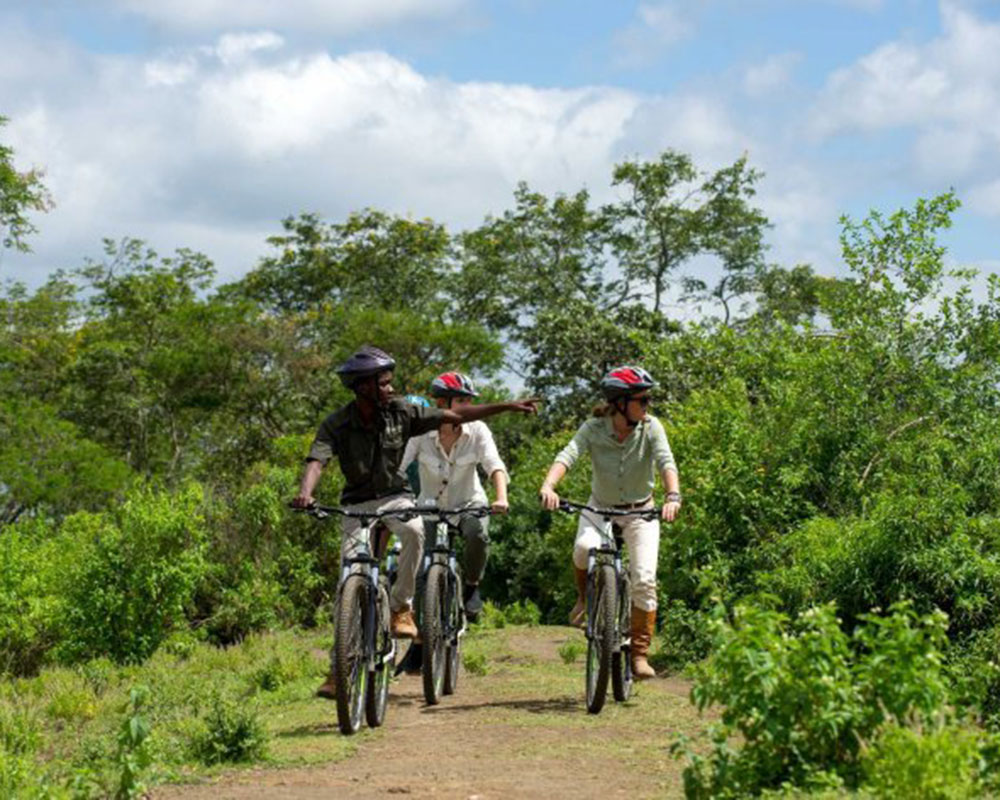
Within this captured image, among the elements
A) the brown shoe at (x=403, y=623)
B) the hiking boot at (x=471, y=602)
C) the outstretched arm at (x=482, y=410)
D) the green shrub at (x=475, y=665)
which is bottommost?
the green shrub at (x=475, y=665)

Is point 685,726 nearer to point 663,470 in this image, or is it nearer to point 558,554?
point 663,470

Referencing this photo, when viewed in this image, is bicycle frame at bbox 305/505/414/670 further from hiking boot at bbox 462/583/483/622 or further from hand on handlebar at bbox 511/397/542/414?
hiking boot at bbox 462/583/483/622

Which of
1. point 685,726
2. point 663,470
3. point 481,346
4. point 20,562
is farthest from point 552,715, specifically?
point 481,346

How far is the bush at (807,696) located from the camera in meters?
6.17

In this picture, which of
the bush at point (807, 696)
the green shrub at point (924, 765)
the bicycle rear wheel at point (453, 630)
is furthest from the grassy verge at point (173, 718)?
the green shrub at point (924, 765)

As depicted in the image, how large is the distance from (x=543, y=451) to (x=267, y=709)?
16394mm

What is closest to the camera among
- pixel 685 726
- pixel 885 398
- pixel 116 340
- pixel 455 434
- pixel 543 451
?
pixel 685 726

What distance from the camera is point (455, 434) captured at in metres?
10.8

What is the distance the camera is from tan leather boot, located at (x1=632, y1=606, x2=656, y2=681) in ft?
34.3

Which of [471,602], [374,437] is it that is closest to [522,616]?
[471,602]

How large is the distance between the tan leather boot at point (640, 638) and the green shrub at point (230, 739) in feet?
9.17

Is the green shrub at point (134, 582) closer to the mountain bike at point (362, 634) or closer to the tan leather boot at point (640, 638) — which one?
the tan leather boot at point (640, 638)

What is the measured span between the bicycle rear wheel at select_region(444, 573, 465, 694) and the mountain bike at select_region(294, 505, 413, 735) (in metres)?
0.80

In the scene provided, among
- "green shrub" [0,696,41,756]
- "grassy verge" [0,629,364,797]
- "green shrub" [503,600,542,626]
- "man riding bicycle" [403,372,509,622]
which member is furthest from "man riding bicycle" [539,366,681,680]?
"green shrub" [503,600,542,626]
